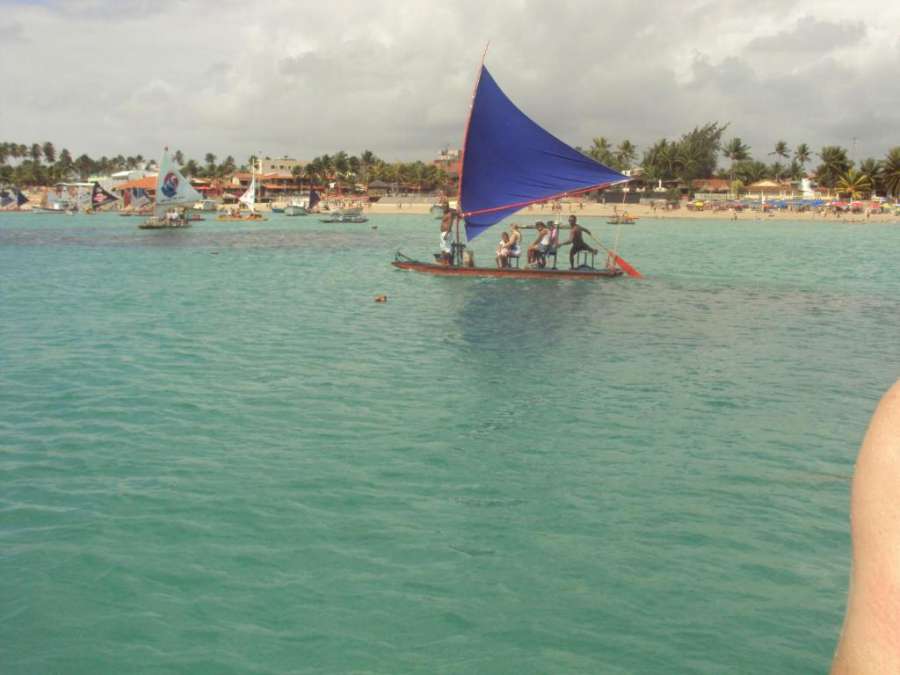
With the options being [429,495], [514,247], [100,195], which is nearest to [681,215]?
[100,195]

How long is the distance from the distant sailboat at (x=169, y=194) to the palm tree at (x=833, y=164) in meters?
103

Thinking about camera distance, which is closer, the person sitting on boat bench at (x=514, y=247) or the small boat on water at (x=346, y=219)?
the person sitting on boat bench at (x=514, y=247)

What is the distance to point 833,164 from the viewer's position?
5039 inches

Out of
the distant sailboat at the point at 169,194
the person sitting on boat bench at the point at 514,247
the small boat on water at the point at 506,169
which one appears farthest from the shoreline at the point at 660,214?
the person sitting on boat bench at the point at 514,247

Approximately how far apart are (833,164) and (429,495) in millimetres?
137479

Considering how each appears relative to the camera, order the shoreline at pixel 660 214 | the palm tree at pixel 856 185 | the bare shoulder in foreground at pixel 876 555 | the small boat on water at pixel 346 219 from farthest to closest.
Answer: the palm tree at pixel 856 185
the shoreline at pixel 660 214
the small boat on water at pixel 346 219
the bare shoulder in foreground at pixel 876 555

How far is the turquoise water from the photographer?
595cm

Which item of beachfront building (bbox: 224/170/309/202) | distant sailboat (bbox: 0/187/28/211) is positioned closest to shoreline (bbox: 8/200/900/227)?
beachfront building (bbox: 224/170/309/202)

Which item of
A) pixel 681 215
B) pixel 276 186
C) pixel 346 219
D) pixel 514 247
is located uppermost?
pixel 276 186

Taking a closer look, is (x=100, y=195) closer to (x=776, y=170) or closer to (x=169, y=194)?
(x=169, y=194)

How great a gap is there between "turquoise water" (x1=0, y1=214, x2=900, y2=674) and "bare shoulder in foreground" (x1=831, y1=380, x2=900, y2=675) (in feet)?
14.5

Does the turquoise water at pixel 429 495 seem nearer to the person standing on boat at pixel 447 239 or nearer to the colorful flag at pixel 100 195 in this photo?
the person standing on boat at pixel 447 239

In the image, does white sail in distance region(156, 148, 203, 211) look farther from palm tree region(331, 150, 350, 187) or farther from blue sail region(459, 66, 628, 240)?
palm tree region(331, 150, 350, 187)

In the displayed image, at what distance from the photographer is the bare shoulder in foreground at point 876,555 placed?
1422 millimetres
